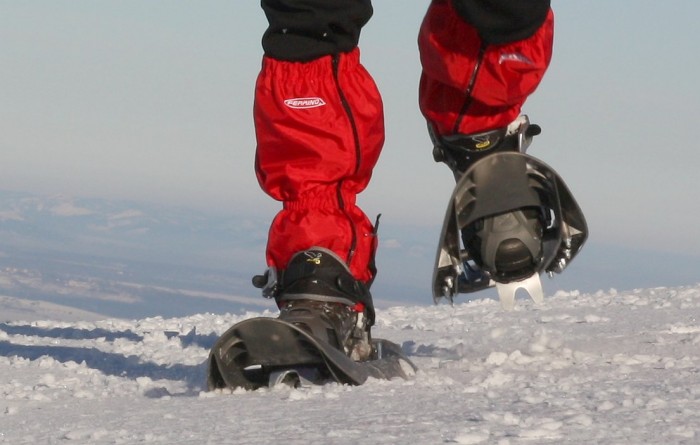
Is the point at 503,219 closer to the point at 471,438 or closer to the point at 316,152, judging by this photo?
the point at 316,152

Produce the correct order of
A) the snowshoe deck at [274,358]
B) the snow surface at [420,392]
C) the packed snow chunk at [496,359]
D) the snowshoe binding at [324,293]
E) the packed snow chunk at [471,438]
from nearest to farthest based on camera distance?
1. the packed snow chunk at [471,438]
2. the snow surface at [420,392]
3. the snowshoe deck at [274,358]
4. the snowshoe binding at [324,293]
5. the packed snow chunk at [496,359]

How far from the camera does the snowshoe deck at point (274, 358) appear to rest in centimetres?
201

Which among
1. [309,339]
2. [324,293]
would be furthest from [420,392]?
[324,293]

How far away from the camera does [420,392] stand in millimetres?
1867

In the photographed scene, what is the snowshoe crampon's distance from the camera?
234cm

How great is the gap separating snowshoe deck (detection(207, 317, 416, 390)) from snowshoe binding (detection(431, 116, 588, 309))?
1.44 feet

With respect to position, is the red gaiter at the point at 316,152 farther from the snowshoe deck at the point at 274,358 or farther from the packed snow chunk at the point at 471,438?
the packed snow chunk at the point at 471,438

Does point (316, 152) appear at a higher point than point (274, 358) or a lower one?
higher

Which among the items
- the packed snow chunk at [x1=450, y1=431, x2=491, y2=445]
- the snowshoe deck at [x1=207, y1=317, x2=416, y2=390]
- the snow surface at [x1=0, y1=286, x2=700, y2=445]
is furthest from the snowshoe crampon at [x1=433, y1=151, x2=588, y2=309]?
the packed snow chunk at [x1=450, y1=431, x2=491, y2=445]

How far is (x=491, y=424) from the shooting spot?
146cm

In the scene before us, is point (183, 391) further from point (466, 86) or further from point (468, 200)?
point (466, 86)

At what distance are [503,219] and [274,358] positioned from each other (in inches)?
24.1

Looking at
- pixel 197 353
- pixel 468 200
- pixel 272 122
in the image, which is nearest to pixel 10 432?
pixel 272 122

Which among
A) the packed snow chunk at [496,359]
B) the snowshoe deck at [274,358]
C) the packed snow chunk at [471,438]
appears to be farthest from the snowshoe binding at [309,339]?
the packed snow chunk at [471,438]
